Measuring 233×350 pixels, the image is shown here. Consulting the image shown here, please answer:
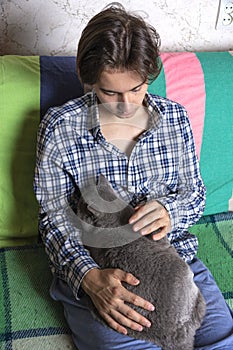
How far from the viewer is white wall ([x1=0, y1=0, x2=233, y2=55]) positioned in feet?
5.07

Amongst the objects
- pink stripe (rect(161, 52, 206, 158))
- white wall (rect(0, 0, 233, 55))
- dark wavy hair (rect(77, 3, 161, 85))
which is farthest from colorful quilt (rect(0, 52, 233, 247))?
dark wavy hair (rect(77, 3, 161, 85))

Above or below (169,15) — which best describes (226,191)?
below

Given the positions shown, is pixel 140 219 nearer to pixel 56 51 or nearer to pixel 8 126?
pixel 8 126

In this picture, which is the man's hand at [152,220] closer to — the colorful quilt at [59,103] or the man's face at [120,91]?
the man's face at [120,91]

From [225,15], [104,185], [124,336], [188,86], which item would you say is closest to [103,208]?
[104,185]

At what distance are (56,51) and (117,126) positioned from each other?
0.46 metres

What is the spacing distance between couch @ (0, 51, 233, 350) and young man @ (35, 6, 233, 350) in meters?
0.09

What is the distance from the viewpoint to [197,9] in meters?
1.69

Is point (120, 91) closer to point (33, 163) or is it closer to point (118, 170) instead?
point (118, 170)

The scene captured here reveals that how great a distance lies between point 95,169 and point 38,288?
1.14ft

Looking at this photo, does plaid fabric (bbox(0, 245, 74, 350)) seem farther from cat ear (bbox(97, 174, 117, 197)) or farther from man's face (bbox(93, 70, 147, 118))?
man's face (bbox(93, 70, 147, 118))

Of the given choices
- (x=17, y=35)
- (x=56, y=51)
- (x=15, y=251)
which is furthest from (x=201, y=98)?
(x=15, y=251)

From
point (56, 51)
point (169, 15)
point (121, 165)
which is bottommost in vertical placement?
point (121, 165)

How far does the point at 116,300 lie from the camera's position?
1136mm
